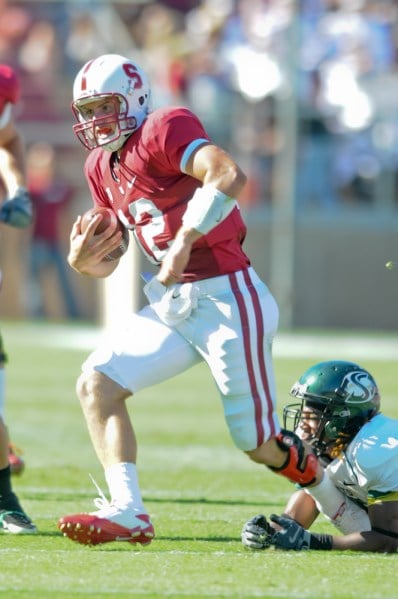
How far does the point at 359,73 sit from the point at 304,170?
1.48 meters

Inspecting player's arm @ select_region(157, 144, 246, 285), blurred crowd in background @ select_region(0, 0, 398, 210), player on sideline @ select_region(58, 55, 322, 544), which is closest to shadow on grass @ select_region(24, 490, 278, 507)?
player on sideline @ select_region(58, 55, 322, 544)

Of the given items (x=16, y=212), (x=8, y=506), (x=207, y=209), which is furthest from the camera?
(x=16, y=212)

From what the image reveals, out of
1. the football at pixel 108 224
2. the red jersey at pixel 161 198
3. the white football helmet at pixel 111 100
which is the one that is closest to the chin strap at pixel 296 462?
the red jersey at pixel 161 198

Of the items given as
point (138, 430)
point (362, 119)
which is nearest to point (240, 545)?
point (138, 430)

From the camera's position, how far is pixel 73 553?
461cm

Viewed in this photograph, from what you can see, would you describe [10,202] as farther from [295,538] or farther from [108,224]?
[295,538]

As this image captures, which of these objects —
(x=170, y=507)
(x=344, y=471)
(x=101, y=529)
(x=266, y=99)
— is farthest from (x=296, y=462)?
(x=266, y=99)

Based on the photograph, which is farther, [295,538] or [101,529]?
[295,538]

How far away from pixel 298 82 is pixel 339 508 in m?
13.0

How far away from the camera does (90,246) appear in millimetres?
4906

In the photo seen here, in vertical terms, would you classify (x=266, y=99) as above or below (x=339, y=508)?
above

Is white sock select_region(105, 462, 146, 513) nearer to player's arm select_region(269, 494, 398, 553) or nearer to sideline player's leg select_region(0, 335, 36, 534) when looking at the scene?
player's arm select_region(269, 494, 398, 553)

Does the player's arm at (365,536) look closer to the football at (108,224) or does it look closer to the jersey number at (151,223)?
the jersey number at (151,223)

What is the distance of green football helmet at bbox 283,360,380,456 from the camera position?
486 cm
